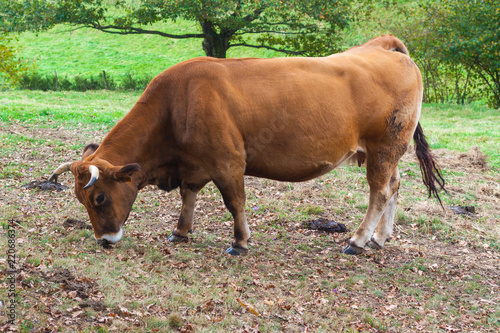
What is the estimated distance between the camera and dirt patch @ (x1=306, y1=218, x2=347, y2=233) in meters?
7.73

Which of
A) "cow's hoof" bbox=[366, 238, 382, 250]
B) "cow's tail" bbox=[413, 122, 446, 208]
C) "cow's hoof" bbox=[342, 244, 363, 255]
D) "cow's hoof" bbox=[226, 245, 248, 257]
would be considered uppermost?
"cow's tail" bbox=[413, 122, 446, 208]

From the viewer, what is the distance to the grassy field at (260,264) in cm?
474

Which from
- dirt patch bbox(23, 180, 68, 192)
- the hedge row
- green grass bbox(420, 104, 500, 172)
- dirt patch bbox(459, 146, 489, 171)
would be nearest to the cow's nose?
dirt patch bbox(23, 180, 68, 192)

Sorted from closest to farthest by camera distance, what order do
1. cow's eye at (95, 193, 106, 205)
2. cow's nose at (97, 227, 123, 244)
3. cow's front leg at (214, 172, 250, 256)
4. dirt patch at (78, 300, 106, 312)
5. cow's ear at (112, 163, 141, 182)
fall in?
1. dirt patch at (78, 300, 106, 312)
2. cow's ear at (112, 163, 141, 182)
3. cow's eye at (95, 193, 106, 205)
4. cow's nose at (97, 227, 123, 244)
5. cow's front leg at (214, 172, 250, 256)

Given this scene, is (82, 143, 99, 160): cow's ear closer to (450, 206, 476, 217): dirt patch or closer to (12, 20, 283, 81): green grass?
(450, 206, 476, 217): dirt patch

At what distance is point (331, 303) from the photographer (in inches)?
215

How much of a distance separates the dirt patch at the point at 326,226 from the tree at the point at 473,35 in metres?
17.9

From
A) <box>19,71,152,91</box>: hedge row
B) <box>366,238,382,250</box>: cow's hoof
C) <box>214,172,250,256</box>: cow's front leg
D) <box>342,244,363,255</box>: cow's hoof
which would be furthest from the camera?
<box>19,71,152,91</box>: hedge row

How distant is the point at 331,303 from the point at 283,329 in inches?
34.4

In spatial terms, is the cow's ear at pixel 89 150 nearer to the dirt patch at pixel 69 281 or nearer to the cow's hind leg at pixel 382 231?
the dirt patch at pixel 69 281

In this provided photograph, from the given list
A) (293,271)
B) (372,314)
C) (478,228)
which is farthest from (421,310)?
(478,228)

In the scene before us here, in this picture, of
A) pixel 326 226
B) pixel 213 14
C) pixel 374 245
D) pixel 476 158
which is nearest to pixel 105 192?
pixel 326 226

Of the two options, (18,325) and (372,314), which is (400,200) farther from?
(18,325)

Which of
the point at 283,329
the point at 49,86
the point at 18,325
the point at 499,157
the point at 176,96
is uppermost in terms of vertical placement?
the point at 176,96
